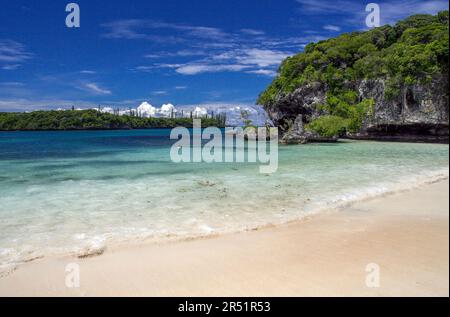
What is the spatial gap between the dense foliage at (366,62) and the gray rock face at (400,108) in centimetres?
69

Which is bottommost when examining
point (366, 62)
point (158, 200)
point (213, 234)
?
point (213, 234)

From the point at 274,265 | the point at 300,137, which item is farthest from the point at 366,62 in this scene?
the point at 274,265

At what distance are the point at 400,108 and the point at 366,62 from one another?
6.83 m

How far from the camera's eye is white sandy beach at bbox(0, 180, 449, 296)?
3.58 m

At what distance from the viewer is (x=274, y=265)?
421cm

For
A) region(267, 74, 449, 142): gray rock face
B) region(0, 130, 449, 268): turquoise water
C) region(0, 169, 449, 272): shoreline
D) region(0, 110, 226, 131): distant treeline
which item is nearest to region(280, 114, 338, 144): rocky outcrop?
region(267, 74, 449, 142): gray rock face

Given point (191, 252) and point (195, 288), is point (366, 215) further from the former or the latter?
point (195, 288)

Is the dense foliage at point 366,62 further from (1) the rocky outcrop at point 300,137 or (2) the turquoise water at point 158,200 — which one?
(2) the turquoise water at point 158,200

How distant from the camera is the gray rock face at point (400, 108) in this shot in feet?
102

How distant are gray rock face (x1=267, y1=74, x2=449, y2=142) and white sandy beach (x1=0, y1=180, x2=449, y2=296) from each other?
28692 millimetres

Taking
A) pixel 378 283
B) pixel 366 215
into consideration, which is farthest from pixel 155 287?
pixel 366 215

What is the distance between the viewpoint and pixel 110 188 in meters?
10.2

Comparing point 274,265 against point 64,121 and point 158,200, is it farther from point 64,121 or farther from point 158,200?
point 64,121
